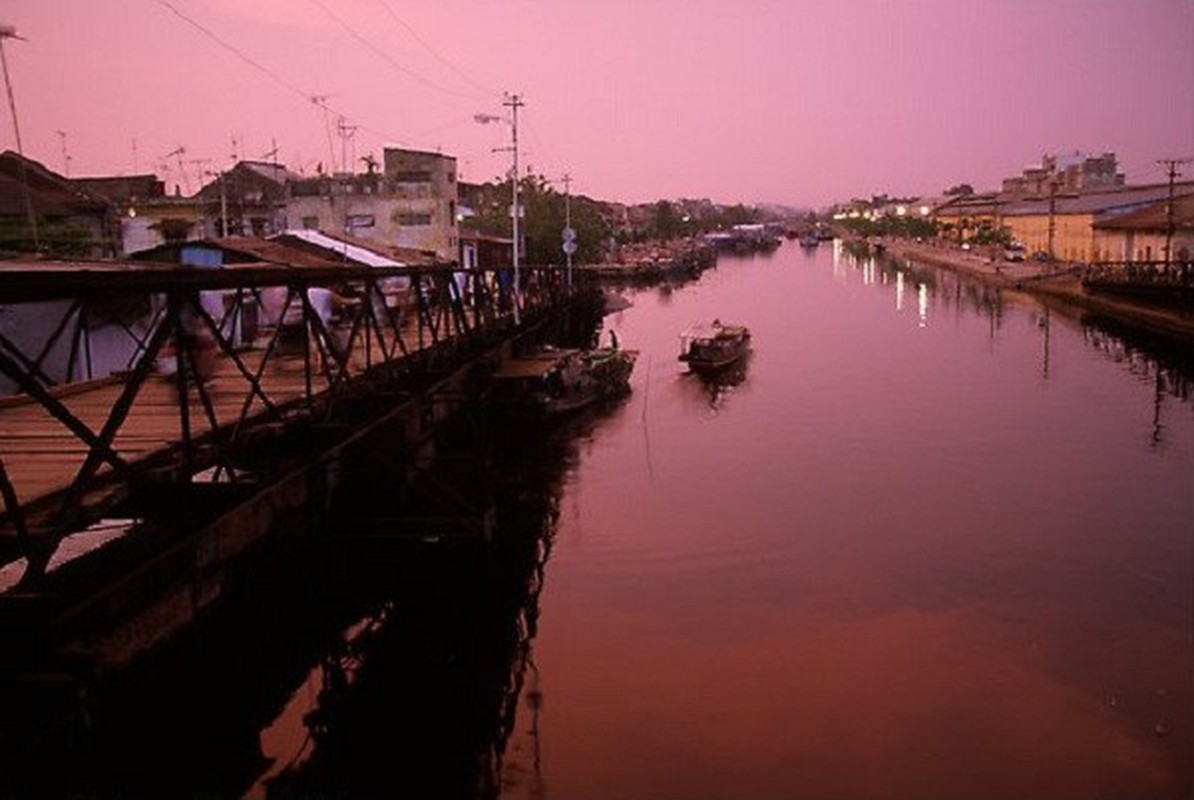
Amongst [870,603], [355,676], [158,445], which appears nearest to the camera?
[158,445]

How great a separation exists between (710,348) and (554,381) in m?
12.5

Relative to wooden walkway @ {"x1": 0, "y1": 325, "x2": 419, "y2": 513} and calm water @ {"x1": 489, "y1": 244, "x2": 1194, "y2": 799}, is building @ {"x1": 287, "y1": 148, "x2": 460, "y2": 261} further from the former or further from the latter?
wooden walkway @ {"x1": 0, "y1": 325, "x2": 419, "y2": 513}

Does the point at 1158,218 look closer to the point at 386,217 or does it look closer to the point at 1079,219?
the point at 1079,219

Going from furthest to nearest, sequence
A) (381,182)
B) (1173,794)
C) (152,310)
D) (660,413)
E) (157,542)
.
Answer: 1. (381,182)
2. (660,413)
3. (152,310)
4. (1173,794)
5. (157,542)

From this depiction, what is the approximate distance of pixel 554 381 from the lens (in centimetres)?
3338

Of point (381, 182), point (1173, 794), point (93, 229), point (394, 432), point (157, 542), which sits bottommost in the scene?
point (1173, 794)

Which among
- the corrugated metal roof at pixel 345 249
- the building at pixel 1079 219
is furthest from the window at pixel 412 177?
the building at pixel 1079 219

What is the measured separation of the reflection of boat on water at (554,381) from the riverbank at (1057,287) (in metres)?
28.7

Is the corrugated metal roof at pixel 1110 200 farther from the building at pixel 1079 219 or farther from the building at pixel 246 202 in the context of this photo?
the building at pixel 246 202

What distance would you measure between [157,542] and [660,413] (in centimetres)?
2885

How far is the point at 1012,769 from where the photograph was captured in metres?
12.5

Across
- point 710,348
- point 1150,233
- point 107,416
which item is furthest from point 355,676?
point 1150,233

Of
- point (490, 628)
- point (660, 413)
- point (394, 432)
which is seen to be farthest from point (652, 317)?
point (490, 628)

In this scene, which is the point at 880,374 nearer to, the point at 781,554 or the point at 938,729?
the point at 781,554
